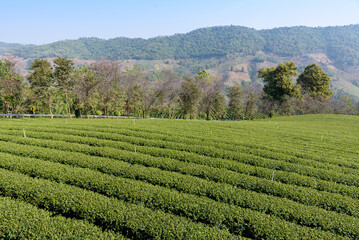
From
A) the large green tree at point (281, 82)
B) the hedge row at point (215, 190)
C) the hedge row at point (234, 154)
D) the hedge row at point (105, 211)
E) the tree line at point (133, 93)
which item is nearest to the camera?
the hedge row at point (105, 211)

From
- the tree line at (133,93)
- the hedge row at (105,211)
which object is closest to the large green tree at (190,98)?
the tree line at (133,93)

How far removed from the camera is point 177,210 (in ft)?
27.0

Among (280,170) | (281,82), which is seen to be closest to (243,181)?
(280,170)

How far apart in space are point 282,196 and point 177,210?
5652mm

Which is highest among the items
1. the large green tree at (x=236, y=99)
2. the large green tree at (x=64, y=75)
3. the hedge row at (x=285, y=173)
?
the large green tree at (x=64, y=75)

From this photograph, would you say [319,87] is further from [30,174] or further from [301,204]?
[30,174]

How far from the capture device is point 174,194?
9.06 m

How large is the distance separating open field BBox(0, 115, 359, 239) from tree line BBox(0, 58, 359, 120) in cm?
2588

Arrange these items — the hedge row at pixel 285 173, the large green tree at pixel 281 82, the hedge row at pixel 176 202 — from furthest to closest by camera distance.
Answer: the large green tree at pixel 281 82 → the hedge row at pixel 285 173 → the hedge row at pixel 176 202

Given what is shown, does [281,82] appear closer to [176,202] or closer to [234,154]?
[234,154]

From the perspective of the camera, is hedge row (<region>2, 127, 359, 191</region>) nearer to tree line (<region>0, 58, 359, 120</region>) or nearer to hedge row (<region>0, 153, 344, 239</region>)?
hedge row (<region>0, 153, 344, 239</region>)

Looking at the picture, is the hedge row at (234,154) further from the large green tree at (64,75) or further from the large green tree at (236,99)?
the large green tree at (236,99)

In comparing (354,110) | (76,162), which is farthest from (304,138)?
(354,110)

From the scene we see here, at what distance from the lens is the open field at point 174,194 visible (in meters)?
7.16
